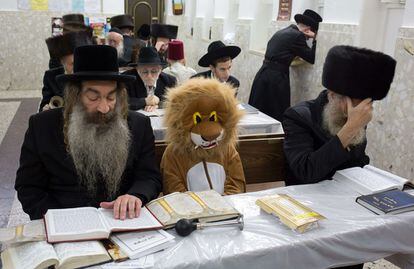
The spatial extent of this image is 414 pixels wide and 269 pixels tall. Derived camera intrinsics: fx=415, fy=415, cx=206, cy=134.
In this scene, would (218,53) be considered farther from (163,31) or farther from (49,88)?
(163,31)

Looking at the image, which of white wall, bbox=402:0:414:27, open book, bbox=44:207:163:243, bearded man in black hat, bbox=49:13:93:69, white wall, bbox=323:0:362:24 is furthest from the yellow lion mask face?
bearded man in black hat, bbox=49:13:93:69

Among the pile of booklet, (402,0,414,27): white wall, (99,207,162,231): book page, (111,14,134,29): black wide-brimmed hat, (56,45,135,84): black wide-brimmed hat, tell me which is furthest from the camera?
(111,14,134,29): black wide-brimmed hat

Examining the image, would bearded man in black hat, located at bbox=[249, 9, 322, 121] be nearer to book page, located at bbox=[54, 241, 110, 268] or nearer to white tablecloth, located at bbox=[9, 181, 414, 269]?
white tablecloth, located at bbox=[9, 181, 414, 269]

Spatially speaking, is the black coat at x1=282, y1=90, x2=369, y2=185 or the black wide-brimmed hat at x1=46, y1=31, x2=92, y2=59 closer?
the black coat at x1=282, y1=90, x2=369, y2=185

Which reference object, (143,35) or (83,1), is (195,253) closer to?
(143,35)

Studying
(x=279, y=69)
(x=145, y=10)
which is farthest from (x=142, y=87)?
(x=145, y=10)

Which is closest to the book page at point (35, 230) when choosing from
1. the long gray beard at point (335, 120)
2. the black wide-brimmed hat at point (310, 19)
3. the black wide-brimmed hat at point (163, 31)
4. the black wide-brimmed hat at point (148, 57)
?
the long gray beard at point (335, 120)

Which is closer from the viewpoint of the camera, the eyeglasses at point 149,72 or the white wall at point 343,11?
the white wall at point 343,11

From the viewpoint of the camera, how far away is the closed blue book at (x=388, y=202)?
6.01ft

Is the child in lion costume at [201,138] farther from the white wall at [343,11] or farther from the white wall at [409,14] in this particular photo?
the white wall at [343,11]

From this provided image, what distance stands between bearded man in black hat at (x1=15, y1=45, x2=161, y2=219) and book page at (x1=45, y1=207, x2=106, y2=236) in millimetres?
372

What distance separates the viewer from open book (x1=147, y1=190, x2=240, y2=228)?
5.40 ft

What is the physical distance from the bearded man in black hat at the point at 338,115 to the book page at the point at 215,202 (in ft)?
2.09

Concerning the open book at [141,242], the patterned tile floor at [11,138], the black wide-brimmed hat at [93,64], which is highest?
the black wide-brimmed hat at [93,64]
